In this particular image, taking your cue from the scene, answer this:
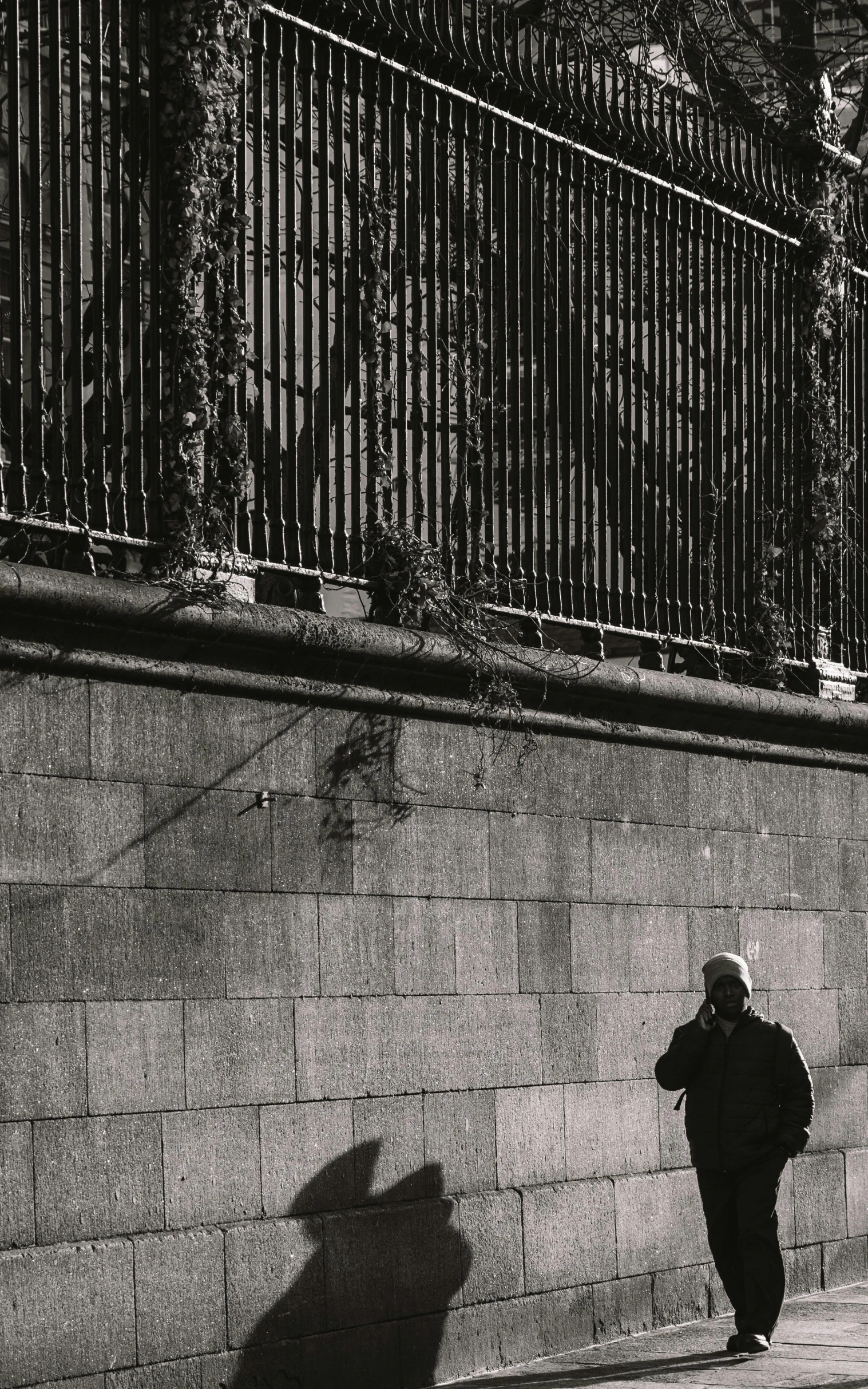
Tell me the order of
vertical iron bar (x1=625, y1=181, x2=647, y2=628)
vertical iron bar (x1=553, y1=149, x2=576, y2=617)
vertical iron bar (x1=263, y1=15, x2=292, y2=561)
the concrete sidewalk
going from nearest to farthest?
the concrete sidewalk
vertical iron bar (x1=263, y1=15, x2=292, y2=561)
vertical iron bar (x1=553, y1=149, x2=576, y2=617)
vertical iron bar (x1=625, y1=181, x2=647, y2=628)

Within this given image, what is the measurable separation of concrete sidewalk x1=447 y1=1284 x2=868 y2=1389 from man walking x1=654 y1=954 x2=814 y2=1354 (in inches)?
8.9

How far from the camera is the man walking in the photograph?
8391 mm

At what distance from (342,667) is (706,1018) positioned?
2.21 meters

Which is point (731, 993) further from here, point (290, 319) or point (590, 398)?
point (290, 319)

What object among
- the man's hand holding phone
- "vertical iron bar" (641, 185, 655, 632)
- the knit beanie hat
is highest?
"vertical iron bar" (641, 185, 655, 632)

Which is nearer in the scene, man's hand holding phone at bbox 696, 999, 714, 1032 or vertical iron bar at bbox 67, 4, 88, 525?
vertical iron bar at bbox 67, 4, 88, 525

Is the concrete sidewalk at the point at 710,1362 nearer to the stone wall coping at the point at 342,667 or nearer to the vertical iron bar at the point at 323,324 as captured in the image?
the stone wall coping at the point at 342,667

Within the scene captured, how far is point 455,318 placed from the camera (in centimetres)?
884

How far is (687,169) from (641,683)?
2.98 metres

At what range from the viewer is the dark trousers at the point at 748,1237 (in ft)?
27.5

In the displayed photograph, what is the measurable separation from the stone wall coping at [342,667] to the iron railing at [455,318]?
445mm

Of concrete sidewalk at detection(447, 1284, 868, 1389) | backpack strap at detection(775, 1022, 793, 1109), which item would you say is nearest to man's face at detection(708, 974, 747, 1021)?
backpack strap at detection(775, 1022, 793, 1109)

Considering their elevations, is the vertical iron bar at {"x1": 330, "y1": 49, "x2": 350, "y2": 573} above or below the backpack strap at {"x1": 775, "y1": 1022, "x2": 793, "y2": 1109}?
above

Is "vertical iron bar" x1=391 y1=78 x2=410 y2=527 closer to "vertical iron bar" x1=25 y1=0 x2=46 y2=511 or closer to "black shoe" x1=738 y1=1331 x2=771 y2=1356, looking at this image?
"vertical iron bar" x1=25 y1=0 x2=46 y2=511
